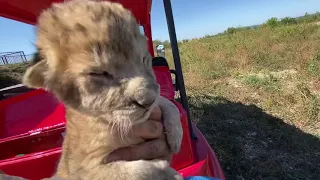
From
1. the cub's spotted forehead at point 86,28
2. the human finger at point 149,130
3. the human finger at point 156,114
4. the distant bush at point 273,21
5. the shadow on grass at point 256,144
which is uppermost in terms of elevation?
the distant bush at point 273,21

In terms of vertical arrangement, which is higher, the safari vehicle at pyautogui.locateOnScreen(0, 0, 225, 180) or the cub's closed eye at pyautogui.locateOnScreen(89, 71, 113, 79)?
the cub's closed eye at pyautogui.locateOnScreen(89, 71, 113, 79)

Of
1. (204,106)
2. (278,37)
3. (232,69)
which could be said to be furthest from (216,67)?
(278,37)

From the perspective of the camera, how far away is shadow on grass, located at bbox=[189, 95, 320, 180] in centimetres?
376

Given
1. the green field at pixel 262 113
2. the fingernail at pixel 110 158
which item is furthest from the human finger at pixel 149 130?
the green field at pixel 262 113

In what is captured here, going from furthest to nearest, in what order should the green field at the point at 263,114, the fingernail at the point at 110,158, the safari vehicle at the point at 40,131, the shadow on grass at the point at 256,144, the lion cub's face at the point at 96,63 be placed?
the green field at the point at 263,114
the shadow on grass at the point at 256,144
the safari vehicle at the point at 40,131
the fingernail at the point at 110,158
the lion cub's face at the point at 96,63

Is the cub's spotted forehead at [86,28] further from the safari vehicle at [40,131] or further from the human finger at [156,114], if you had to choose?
the safari vehicle at [40,131]

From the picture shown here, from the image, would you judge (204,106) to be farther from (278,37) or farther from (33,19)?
(278,37)

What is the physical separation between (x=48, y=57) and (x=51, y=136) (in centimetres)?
96

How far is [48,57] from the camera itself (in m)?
1.30

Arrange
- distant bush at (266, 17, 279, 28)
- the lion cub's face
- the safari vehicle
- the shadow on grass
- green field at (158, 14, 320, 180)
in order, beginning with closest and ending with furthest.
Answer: the lion cub's face < the safari vehicle < the shadow on grass < green field at (158, 14, 320, 180) < distant bush at (266, 17, 279, 28)

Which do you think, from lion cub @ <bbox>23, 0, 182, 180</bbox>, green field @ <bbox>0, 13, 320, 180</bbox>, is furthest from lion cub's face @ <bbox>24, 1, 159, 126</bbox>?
Result: green field @ <bbox>0, 13, 320, 180</bbox>

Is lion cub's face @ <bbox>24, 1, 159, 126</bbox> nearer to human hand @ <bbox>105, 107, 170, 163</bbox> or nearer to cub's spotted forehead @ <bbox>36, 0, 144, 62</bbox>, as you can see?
cub's spotted forehead @ <bbox>36, 0, 144, 62</bbox>

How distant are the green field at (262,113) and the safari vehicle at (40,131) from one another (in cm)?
28

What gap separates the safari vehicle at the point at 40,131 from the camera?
1.89m
